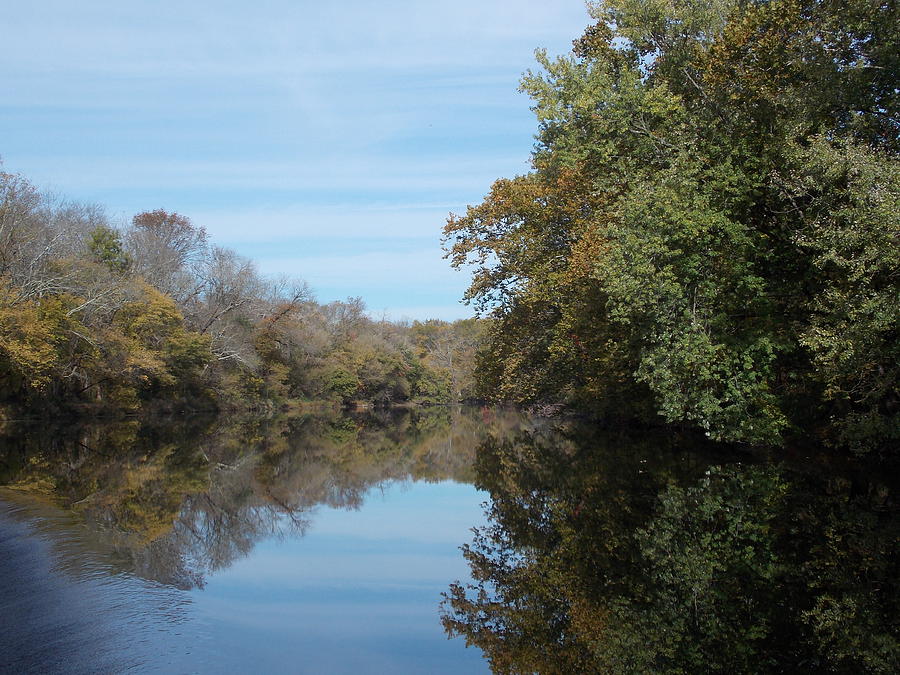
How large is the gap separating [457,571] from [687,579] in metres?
3.21

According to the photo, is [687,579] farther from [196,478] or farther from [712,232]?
[196,478]

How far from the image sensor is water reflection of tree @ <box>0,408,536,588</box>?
459 inches

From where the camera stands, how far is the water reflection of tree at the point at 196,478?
11.7 meters

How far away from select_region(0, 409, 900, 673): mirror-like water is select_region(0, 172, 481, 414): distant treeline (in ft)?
62.3

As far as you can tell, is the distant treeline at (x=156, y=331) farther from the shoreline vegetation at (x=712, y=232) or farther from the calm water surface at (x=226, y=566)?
the calm water surface at (x=226, y=566)

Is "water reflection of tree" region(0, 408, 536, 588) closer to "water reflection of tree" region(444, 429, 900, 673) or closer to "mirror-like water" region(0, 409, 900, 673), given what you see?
"mirror-like water" region(0, 409, 900, 673)

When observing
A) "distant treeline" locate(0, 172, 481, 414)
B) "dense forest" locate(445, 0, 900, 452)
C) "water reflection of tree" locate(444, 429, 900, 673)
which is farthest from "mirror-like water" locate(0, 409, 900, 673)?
"distant treeline" locate(0, 172, 481, 414)

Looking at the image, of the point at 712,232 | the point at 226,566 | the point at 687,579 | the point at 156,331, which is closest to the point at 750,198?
the point at 712,232

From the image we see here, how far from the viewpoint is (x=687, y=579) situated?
9117 millimetres

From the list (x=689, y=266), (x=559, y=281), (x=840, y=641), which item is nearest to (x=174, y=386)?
(x=559, y=281)

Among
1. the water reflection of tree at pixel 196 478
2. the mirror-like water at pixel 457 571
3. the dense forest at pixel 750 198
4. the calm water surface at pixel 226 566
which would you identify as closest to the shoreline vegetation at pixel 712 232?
the dense forest at pixel 750 198

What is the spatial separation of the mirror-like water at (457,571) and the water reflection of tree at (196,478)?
110 millimetres

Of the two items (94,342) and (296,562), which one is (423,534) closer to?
(296,562)

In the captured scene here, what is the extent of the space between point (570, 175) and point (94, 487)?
60.6 feet
